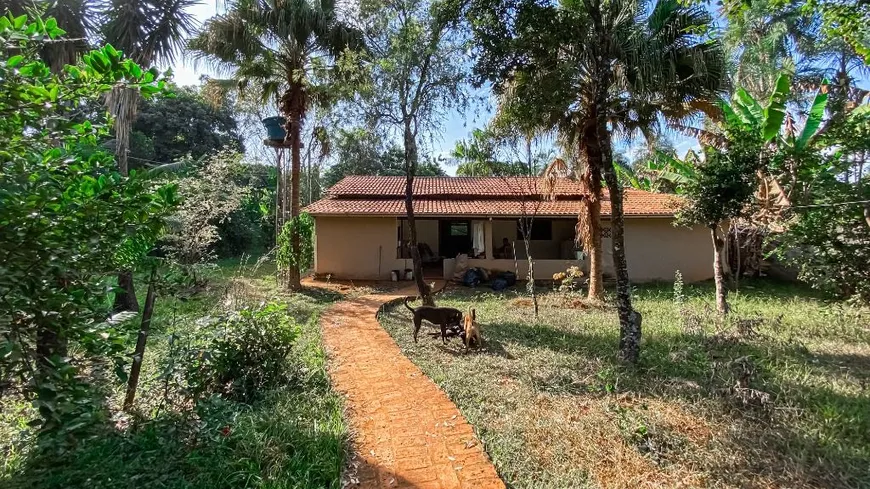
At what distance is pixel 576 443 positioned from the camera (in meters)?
4.09

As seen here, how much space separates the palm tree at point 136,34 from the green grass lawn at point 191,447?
437 centimetres

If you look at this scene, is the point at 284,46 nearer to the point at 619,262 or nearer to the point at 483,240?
the point at 483,240

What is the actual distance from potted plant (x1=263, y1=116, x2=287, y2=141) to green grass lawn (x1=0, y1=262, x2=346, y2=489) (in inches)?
380

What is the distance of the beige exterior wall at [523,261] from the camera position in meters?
15.4

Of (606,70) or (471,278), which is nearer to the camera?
(606,70)

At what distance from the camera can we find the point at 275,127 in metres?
13.2

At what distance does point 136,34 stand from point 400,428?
28.5 ft

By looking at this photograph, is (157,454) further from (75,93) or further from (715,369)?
(715,369)

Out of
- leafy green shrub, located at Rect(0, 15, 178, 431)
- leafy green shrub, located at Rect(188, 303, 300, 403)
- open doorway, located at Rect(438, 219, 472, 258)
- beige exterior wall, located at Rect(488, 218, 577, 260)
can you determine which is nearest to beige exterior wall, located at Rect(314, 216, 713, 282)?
beige exterior wall, located at Rect(488, 218, 577, 260)

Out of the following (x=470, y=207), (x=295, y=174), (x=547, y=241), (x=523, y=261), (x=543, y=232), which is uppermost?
(x=295, y=174)

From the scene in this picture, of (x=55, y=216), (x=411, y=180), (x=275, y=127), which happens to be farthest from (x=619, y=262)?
(x=275, y=127)

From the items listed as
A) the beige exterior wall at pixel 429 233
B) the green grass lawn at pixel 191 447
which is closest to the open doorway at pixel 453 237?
the beige exterior wall at pixel 429 233

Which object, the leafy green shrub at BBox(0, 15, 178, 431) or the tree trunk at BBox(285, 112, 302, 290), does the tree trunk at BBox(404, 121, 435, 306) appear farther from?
the leafy green shrub at BBox(0, 15, 178, 431)

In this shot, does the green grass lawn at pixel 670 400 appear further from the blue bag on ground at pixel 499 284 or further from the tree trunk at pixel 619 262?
the blue bag on ground at pixel 499 284
